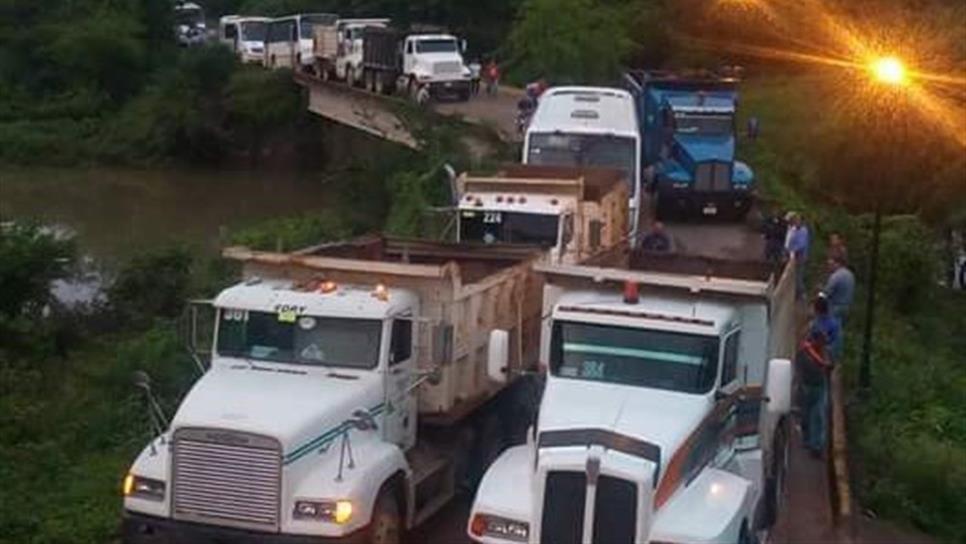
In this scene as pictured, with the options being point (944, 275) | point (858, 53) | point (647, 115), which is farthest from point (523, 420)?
point (858, 53)

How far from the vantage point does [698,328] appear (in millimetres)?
13164

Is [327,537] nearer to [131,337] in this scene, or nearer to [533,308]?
[533,308]

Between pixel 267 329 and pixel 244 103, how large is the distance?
4621 cm

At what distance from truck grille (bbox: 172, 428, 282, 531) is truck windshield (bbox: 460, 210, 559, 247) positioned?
8487mm

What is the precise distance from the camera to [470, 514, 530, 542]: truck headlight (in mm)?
12117

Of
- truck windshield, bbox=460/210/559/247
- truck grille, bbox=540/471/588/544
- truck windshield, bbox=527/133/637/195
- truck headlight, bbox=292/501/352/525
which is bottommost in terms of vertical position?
truck headlight, bbox=292/501/352/525

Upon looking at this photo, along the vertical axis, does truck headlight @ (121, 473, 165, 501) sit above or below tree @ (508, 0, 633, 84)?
below

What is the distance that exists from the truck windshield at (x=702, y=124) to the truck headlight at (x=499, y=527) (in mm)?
20870

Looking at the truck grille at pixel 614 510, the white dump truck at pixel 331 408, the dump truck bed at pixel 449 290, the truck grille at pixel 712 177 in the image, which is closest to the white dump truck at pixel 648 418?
the truck grille at pixel 614 510

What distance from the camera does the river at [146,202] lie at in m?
44.3

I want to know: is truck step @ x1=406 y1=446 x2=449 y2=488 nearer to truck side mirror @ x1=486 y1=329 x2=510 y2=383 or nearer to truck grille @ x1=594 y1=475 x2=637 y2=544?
truck side mirror @ x1=486 y1=329 x2=510 y2=383

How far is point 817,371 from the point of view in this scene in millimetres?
16359

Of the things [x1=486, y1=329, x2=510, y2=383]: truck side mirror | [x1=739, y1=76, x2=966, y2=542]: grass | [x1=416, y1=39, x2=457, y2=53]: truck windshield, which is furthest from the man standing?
[x1=416, y1=39, x2=457, y2=53]: truck windshield

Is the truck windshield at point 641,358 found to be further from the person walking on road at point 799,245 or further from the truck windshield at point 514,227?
the person walking on road at point 799,245
